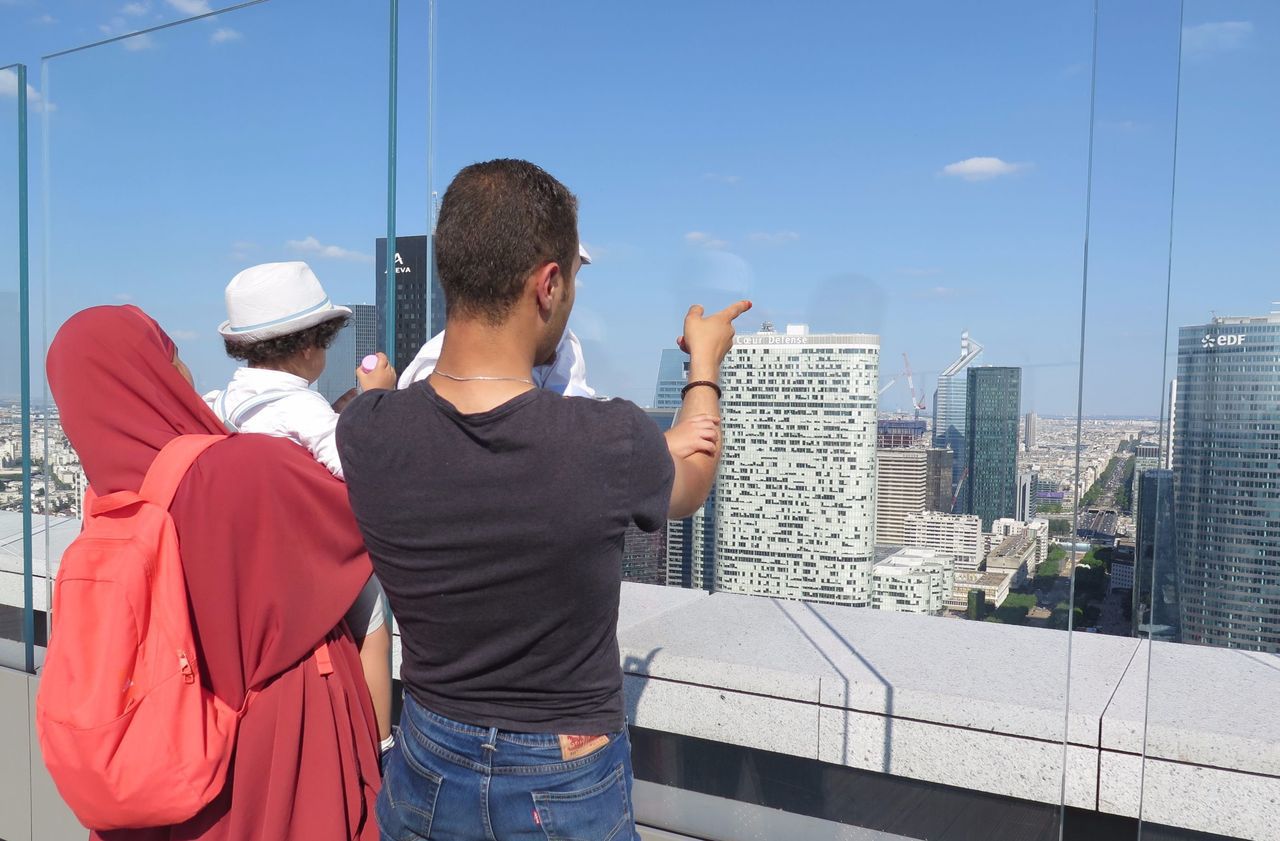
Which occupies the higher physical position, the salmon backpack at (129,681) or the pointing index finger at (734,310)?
the pointing index finger at (734,310)

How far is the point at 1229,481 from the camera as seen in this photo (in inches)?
68.2

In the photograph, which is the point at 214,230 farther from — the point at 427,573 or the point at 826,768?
the point at 826,768

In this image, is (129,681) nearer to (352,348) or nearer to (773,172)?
(352,348)

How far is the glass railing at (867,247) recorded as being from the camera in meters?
1.75

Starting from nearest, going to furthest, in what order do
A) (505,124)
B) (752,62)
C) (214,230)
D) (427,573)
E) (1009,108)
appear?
(427,573) → (1009,108) → (752,62) → (505,124) → (214,230)

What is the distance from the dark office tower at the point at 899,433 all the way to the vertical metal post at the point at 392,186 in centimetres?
115

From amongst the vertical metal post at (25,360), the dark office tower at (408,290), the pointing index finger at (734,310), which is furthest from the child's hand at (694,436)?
the vertical metal post at (25,360)

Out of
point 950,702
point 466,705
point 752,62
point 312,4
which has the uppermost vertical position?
point 312,4

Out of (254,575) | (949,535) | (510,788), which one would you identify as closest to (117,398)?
(254,575)

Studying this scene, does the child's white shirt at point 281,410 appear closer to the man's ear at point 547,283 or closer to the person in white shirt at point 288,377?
the person in white shirt at point 288,377

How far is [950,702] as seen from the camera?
79.8 inches

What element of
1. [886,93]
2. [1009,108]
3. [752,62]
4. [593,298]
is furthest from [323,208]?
[1009,108]

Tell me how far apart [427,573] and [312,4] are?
199 cm

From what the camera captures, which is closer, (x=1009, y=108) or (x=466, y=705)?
(x=466, y=705)
